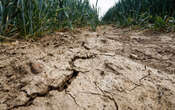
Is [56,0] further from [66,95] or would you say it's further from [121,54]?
[66,95]

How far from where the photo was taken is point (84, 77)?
876 mm

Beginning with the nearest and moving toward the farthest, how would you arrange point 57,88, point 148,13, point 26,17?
point 57,88, point 26,17, point 148,13

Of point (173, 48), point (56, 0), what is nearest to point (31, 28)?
point (56, 0)

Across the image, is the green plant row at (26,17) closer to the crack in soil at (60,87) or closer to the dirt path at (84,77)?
the dirt path at (84,77)

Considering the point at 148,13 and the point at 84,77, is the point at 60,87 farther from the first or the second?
the point at 148,13

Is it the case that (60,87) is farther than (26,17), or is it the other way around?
(26,17)

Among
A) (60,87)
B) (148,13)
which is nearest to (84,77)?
(60,87)

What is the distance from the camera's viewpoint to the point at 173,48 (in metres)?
1.29

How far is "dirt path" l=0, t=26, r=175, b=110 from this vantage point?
689 millimetres

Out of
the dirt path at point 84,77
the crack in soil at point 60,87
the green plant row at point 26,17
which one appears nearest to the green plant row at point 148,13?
the dirt path at point 84,77

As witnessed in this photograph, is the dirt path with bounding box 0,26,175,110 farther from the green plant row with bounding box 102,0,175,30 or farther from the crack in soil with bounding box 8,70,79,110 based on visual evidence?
the green plant row with bounding box 102,0,175,30

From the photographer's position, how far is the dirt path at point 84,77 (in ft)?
2.26

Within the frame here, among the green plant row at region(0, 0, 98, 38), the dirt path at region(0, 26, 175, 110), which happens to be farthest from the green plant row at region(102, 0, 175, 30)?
the green plant row at region(0, 0, 98, 38)

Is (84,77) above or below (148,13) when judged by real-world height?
below
